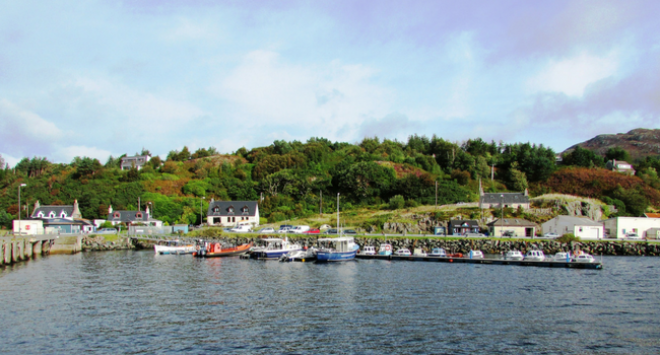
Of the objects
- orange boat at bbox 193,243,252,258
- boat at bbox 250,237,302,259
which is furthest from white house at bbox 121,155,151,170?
boat at bbox 250,237,302,259

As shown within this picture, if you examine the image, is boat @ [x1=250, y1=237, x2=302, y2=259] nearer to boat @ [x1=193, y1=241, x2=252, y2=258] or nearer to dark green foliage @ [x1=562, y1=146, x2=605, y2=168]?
boat @ [x1=193, y1=241, x2=252, y2=258]

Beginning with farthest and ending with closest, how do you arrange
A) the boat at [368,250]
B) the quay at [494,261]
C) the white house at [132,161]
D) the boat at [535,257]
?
the white house at [132,161] < the boat at [368,250] < the boat at [535,257] < the quay at [494,261]

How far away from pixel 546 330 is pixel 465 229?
53316 millimetres

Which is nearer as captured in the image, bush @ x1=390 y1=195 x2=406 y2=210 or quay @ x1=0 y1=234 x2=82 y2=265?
quay @ x1=0 y1=234 x2=82 y2=265

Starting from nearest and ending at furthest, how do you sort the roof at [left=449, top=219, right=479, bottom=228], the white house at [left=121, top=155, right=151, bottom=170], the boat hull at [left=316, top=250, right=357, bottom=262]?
the boat hull at [left=316, top=250, right=357, bottom=262] → the roof at [left=449, top=219, right=479, bottom=228] → the white house at [left=121, top=155, right=151, bottom=170]

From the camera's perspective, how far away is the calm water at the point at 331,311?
23422 mm

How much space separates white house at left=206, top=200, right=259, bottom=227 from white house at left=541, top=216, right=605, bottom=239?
56.0 meters

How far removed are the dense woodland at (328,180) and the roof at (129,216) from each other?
5.23 metres

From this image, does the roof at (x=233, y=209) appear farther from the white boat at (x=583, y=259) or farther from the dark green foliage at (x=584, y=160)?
the dark green foliage at (x=584, y=160)

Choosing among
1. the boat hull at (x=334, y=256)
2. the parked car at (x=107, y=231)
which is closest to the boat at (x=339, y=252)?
the boat hull at (x=334, y=256)

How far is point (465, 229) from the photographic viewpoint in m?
78.1

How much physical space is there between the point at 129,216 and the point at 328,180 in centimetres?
4557

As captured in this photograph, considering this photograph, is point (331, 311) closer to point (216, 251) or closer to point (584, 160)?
point (216, 251)

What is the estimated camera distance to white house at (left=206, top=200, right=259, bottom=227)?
9381 centimetres
